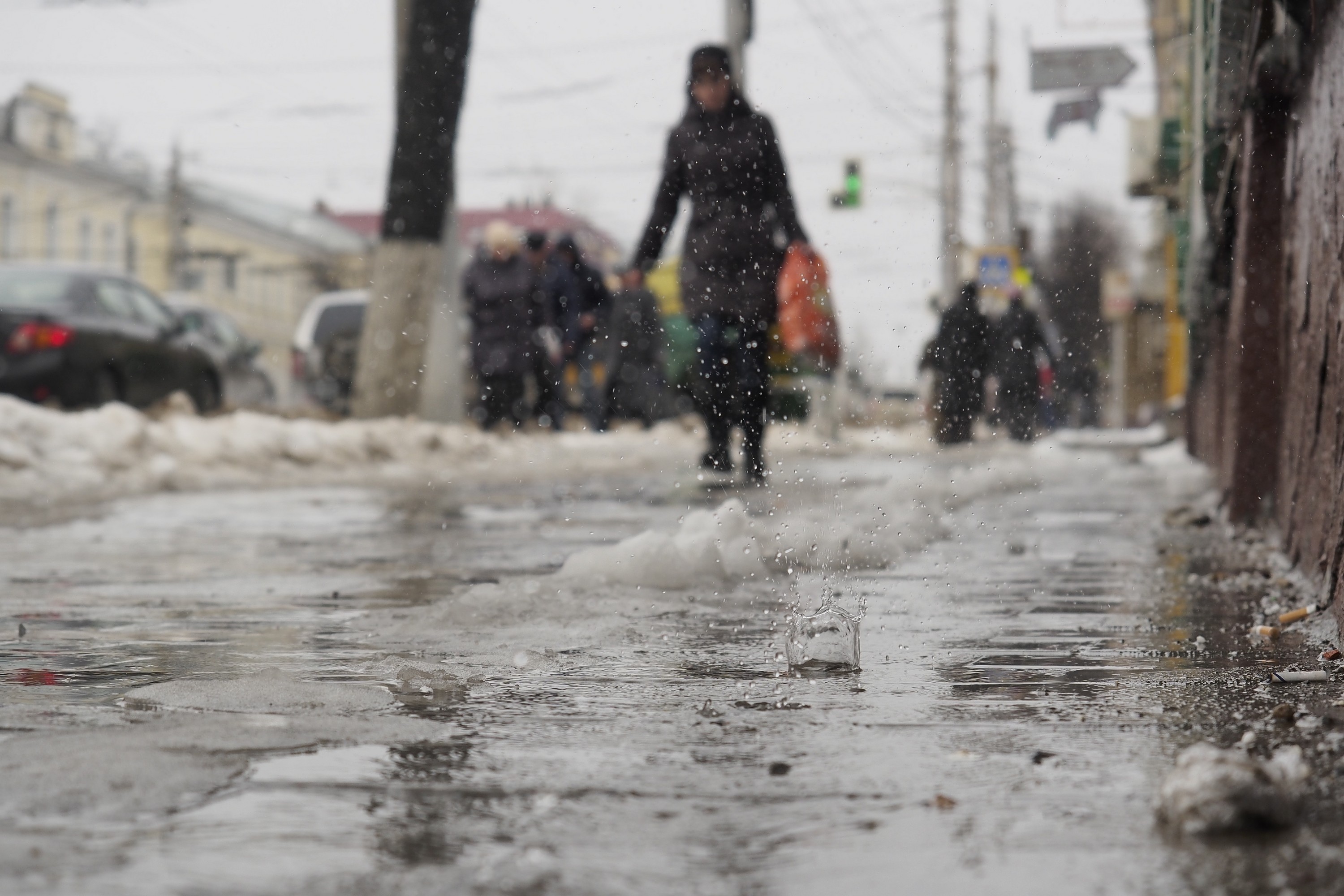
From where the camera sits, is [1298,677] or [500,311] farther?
[500,311]

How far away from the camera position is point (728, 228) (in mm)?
9773

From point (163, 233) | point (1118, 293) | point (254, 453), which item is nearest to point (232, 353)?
point (254, 453)

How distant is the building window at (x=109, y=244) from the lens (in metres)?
62.5

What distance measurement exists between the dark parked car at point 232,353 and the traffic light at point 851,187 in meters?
8.03

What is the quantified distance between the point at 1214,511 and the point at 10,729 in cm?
602

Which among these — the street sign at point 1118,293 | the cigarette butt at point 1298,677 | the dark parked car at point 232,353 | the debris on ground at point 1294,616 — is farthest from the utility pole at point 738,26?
the street sign at point 1118,293

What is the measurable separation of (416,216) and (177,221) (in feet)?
150

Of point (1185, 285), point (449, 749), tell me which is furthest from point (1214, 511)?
point (449, 749)

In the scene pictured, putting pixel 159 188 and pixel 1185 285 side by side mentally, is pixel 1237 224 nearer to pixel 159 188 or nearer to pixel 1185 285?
pixel 1185 285

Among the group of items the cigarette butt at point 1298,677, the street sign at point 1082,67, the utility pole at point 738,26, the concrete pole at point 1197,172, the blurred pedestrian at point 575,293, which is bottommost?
the cigarette butt at point 1298,677

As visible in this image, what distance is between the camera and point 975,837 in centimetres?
221

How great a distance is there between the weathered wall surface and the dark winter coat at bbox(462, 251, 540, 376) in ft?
34.7

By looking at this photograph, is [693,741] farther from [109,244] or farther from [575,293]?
[109,244]

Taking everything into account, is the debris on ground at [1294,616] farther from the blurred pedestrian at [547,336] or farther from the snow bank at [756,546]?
the blurred pedestrian at [547,336]
